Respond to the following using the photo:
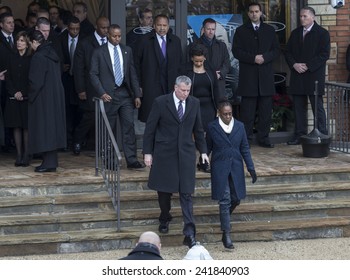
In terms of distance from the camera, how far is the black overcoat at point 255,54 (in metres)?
15.1

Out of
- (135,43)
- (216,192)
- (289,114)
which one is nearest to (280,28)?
(289,114)

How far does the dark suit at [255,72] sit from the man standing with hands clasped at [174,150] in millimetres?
3158

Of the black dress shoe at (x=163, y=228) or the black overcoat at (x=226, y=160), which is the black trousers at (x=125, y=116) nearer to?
the black dress shoe at (x=163, y=228)

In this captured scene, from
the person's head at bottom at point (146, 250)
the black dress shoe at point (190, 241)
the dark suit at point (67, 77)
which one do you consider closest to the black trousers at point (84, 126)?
the dark suit at point (67, 77)

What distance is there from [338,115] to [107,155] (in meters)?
3.78

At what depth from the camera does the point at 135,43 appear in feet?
48.2

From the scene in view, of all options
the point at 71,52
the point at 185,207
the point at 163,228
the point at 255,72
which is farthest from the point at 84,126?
the point at 185,207

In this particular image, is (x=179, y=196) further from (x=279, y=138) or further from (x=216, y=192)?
(x=279, y=138)

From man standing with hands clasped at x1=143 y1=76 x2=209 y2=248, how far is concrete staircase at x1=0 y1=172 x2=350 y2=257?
1.52 ft

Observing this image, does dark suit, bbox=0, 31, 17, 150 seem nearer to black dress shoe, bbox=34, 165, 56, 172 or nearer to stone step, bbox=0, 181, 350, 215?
black dress shoe, bbox=34, 165, 56, 172

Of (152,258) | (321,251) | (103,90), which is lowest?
(321,251)

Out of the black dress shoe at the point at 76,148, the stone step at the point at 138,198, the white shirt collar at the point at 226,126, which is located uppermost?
the white shirt collar at the point at 226,126

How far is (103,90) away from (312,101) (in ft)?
10.3

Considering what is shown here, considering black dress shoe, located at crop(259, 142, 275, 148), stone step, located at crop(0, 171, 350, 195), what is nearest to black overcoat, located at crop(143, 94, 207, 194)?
stone step, located at crop(0, 171, 350, 195)
